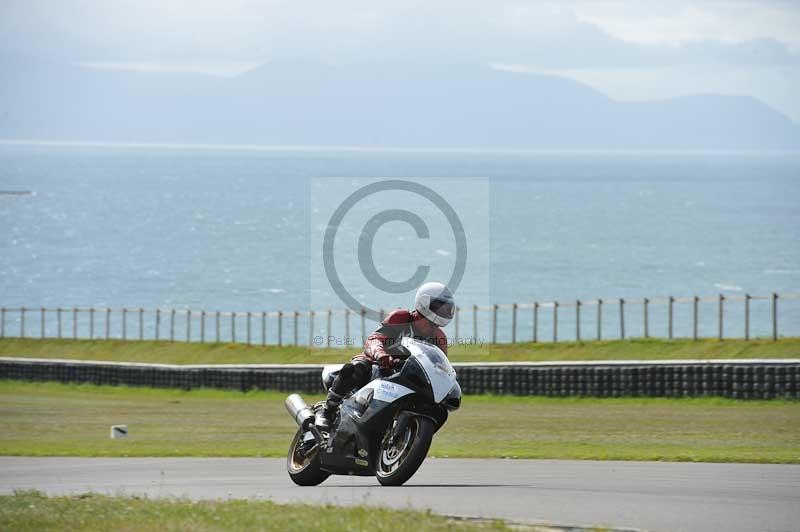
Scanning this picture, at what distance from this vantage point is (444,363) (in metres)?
12.8

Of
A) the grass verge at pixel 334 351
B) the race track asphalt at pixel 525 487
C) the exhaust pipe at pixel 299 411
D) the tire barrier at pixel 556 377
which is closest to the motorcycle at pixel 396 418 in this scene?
the race track asphalt at pixel 525 487

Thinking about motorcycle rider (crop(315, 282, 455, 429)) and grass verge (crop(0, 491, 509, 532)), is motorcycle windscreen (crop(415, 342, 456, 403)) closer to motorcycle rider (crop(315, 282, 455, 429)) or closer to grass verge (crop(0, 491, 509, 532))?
motorcycle rider (crop(315, 282, 455, 429))

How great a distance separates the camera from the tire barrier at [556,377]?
107ft

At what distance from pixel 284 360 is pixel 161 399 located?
11.0 m

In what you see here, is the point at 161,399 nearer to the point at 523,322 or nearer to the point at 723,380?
the point at 723,380

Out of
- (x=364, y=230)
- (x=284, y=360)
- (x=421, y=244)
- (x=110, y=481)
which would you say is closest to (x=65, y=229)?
(x=364, y=230)

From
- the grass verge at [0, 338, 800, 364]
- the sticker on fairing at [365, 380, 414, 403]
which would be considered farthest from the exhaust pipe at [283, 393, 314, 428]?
the grass verge at [0, 338, 800, 364]

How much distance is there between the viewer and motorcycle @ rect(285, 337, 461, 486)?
496 inches

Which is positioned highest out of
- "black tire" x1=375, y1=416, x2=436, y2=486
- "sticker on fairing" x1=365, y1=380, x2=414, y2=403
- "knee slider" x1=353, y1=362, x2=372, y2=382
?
"knee slider" x1=353, y1=362, x2=372, y2=382

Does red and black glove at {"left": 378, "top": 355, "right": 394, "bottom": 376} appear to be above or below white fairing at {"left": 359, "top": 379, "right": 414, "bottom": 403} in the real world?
above

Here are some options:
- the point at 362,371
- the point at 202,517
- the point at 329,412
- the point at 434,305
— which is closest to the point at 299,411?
the point at 329,412

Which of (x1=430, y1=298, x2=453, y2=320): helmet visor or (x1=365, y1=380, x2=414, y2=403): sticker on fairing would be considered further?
(x1=430, y1=298, x2=453, y2=320): helmet visor

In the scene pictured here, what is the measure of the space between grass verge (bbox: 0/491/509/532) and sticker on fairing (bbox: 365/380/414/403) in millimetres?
1525

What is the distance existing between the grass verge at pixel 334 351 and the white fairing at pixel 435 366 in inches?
1104
